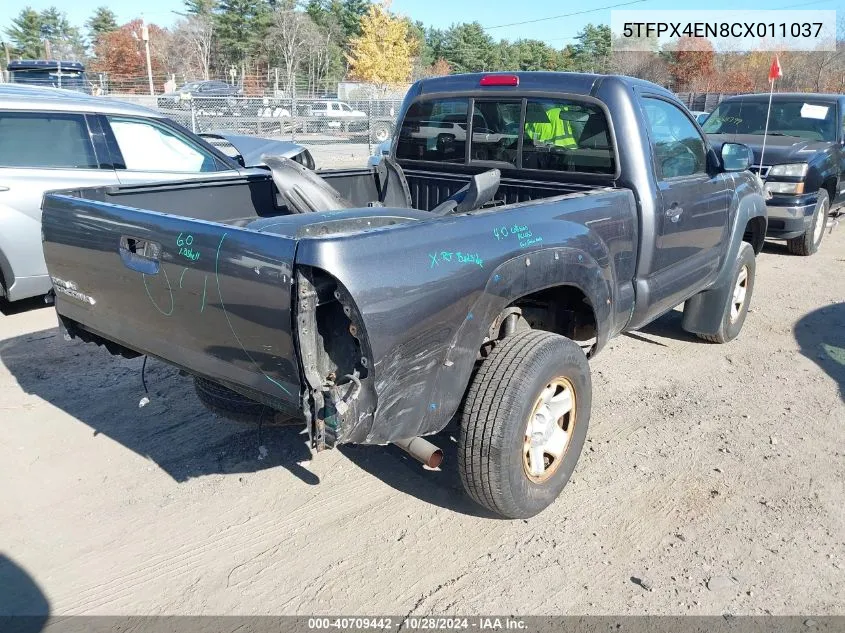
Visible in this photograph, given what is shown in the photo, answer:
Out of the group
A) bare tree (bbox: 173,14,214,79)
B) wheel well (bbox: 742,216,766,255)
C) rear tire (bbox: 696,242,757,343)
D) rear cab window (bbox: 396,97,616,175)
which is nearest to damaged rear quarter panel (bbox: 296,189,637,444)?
rear cab window (bbox: 396,97,616,175)

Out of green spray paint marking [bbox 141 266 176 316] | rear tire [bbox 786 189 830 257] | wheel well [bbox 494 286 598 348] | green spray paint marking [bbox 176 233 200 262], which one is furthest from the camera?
rear tire [bbox 786 189 830 257]

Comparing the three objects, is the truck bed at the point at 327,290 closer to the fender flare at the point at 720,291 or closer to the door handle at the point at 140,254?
the door handle at the point at 140,254

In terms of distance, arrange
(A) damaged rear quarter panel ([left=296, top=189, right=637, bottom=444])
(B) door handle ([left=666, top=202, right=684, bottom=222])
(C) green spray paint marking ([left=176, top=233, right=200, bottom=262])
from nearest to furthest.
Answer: (A) damaged rear quarter panel ([left=296, top=189, right=637, bottom=444]), (C) green spray paint marking ([left=176, top=233, right=200, bottom=262]), (B) door handle ([left=666, top=202, right=684, bottom=222])

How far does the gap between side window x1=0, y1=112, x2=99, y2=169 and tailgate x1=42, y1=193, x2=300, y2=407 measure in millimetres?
3144

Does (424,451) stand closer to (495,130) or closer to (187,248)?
(187,248)

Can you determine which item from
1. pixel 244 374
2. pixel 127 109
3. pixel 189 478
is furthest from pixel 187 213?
pixel 127 109

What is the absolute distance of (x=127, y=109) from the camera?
21.1 feet

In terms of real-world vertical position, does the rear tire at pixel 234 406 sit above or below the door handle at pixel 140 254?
below

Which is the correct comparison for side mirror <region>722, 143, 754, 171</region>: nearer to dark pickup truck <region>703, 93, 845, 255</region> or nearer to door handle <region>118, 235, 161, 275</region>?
dark pickup truck <region>703, 93, 845, 255</region>

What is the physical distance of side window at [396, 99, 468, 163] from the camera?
449 cm

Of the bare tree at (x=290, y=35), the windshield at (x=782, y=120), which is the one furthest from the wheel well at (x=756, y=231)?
the bare tree at (x=290, y=35)

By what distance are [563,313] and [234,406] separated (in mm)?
1791

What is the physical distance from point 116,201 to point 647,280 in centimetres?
295

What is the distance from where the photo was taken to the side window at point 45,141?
5.76 meters
